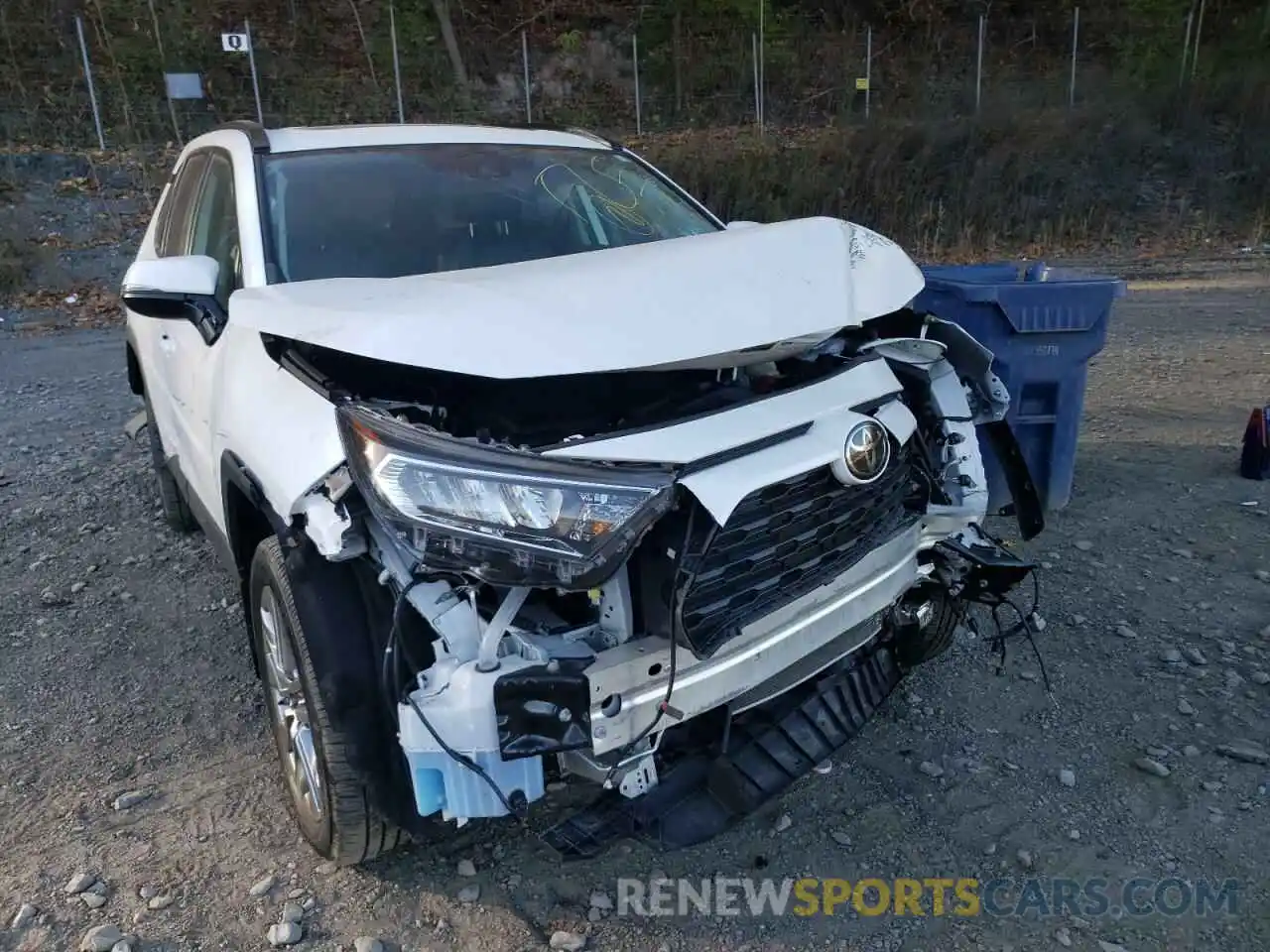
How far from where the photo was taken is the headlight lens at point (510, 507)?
6.12ft

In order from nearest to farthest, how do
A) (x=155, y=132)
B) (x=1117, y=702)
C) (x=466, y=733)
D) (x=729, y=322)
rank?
(x=466, y=733)
(x=729, y=322)
(x=1117, y=702)
(x=155, y=132)

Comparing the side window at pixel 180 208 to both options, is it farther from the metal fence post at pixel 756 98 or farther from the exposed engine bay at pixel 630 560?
the metal fence post at pixel 756 98

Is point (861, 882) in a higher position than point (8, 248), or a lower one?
lower

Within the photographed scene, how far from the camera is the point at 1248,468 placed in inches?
191

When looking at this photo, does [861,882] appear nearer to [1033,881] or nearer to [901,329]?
[1033,881]

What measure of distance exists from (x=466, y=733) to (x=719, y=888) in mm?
977

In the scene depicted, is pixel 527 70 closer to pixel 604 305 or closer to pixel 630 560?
pixel 604 305

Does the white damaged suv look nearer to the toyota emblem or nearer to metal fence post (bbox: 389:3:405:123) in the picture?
the toyota emblem

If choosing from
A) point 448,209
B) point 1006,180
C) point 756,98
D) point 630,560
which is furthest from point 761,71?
point 630,560

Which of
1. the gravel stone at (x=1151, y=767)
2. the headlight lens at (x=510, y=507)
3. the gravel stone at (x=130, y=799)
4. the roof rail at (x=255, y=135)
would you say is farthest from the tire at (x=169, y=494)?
the gravel stone at (x=1151, y=767)

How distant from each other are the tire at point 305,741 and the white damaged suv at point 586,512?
0.01 m

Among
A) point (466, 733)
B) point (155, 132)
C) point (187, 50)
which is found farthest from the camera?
point (187, 50)

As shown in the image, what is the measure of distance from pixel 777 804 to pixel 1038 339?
8.06 feet

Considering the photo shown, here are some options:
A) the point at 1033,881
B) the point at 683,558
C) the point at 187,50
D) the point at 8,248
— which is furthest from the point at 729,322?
the point at 187,50
